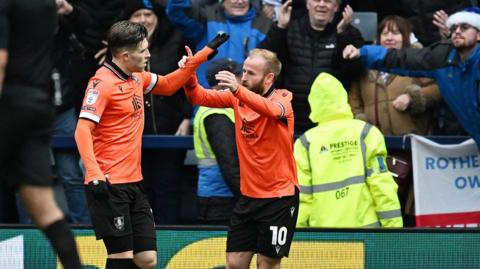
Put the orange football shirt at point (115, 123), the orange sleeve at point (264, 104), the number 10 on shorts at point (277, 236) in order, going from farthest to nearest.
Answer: the number 10 on shorts at point (277, 236) → the orange sleeve at point (264, 104) → the orange football shirt at point (115, 123)

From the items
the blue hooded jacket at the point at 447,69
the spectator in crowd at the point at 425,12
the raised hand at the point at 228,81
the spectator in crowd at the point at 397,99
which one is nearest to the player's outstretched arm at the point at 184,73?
the raised hand at the point at 228,81

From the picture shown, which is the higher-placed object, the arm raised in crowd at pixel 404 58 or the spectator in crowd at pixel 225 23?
the spectator in crowd at pixel 225 23

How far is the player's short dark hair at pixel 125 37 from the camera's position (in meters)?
8.29

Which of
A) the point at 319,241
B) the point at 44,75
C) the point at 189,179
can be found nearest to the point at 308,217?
the point at 319,241

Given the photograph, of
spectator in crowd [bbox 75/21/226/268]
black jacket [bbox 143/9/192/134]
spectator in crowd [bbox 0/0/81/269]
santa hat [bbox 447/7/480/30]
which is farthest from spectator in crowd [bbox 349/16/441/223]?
spectator in crowd [bbox 0/0/81/269]

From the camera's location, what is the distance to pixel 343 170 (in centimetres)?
975

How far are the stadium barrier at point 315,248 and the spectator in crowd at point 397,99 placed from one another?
1.12 metres

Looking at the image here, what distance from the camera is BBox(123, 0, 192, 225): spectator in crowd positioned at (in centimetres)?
1080

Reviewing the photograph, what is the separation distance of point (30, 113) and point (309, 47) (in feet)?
14.7

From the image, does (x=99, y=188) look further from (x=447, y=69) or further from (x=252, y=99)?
(x=447, y=69)

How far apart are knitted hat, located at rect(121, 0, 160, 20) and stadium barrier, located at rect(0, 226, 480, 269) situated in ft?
7.42

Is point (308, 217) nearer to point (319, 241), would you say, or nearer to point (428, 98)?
point (319, 241)

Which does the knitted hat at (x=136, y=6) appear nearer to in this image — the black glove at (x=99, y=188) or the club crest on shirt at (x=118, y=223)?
the club crest on shirt at (x=118, y=223)

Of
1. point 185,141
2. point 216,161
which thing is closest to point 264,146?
point 216,161
